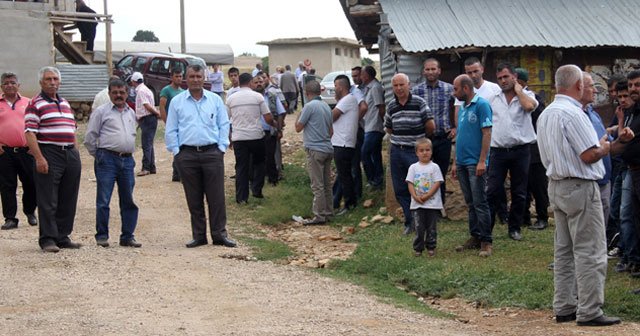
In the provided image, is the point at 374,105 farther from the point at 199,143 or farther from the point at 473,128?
A: the point at 473,128

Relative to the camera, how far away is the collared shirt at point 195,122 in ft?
36.9

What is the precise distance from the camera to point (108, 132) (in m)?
11.1

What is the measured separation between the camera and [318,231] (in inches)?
537

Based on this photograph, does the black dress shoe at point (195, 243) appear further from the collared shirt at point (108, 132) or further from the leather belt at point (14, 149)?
the leather belt at point (14, 149)

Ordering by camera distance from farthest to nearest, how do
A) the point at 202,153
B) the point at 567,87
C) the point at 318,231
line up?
the point at 318,231 < the point at 202,153 < the point at 567,87

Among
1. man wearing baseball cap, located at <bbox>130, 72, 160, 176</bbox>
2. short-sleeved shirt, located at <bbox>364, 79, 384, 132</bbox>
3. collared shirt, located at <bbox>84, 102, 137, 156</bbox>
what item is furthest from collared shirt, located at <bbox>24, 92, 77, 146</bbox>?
man wearing baseball cap, located at <bbox>130, 72, 160, 176</bbox>

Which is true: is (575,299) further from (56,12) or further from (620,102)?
(56,12)

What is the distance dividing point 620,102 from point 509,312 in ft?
7.59

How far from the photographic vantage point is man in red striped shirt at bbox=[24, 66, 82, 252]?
1062cm

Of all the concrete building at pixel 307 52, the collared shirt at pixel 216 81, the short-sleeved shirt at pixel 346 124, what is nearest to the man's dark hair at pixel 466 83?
the short-sleeved shirt at pixel 346 124

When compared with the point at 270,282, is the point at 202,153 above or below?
above

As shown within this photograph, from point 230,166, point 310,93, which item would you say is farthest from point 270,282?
point 230,166

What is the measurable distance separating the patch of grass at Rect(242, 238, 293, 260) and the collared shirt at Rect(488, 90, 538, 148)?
2.76m

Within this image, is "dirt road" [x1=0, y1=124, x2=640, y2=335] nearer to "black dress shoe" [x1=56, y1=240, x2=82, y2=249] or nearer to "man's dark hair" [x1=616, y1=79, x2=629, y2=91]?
"black dress shoe" [x1=56, y1=240, x2=82, y2=249]
